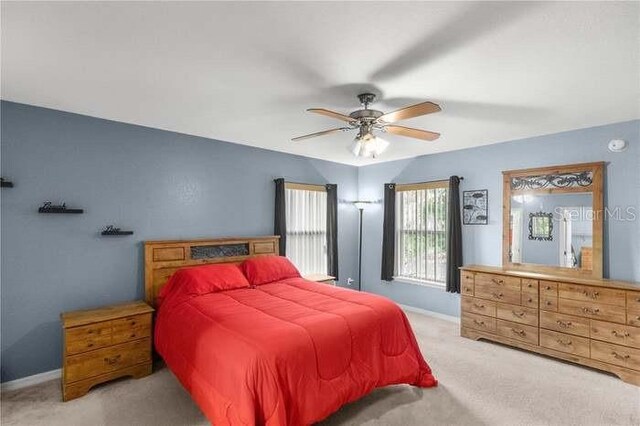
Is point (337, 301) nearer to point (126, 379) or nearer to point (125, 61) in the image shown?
point (126, 379)

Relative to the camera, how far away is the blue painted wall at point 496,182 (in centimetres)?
334

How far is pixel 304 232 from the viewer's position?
206 inches

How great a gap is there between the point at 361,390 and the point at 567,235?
3.04 meters

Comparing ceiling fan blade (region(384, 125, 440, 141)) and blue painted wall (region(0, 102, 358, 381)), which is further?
blue painted wall (region(0, 102, 358, 381))

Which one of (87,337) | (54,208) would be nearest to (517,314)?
(87,337)

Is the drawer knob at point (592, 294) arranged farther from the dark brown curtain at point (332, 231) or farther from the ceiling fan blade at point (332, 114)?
the dark brown curtain at point (332, 231)

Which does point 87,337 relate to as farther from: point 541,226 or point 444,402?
point 541,226

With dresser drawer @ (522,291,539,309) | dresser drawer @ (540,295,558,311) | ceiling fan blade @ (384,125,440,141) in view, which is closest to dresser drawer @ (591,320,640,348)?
dresser drawer @ (540,295,558,311)

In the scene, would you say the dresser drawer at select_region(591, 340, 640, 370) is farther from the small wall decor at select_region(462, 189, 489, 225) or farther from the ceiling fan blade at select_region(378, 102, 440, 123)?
the ceiling fan blade at select_region(378, 102, 440, 123)

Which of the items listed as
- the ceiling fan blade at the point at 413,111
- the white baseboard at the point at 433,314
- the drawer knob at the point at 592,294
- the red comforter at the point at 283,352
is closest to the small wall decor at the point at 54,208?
the red comforter at the point at 283,352

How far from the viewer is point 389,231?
17.8 ft

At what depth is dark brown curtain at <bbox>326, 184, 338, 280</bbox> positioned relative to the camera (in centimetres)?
536

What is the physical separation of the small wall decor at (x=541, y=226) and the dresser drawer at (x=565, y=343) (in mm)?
1098

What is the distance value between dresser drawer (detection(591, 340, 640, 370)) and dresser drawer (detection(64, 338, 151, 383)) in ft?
14.3
